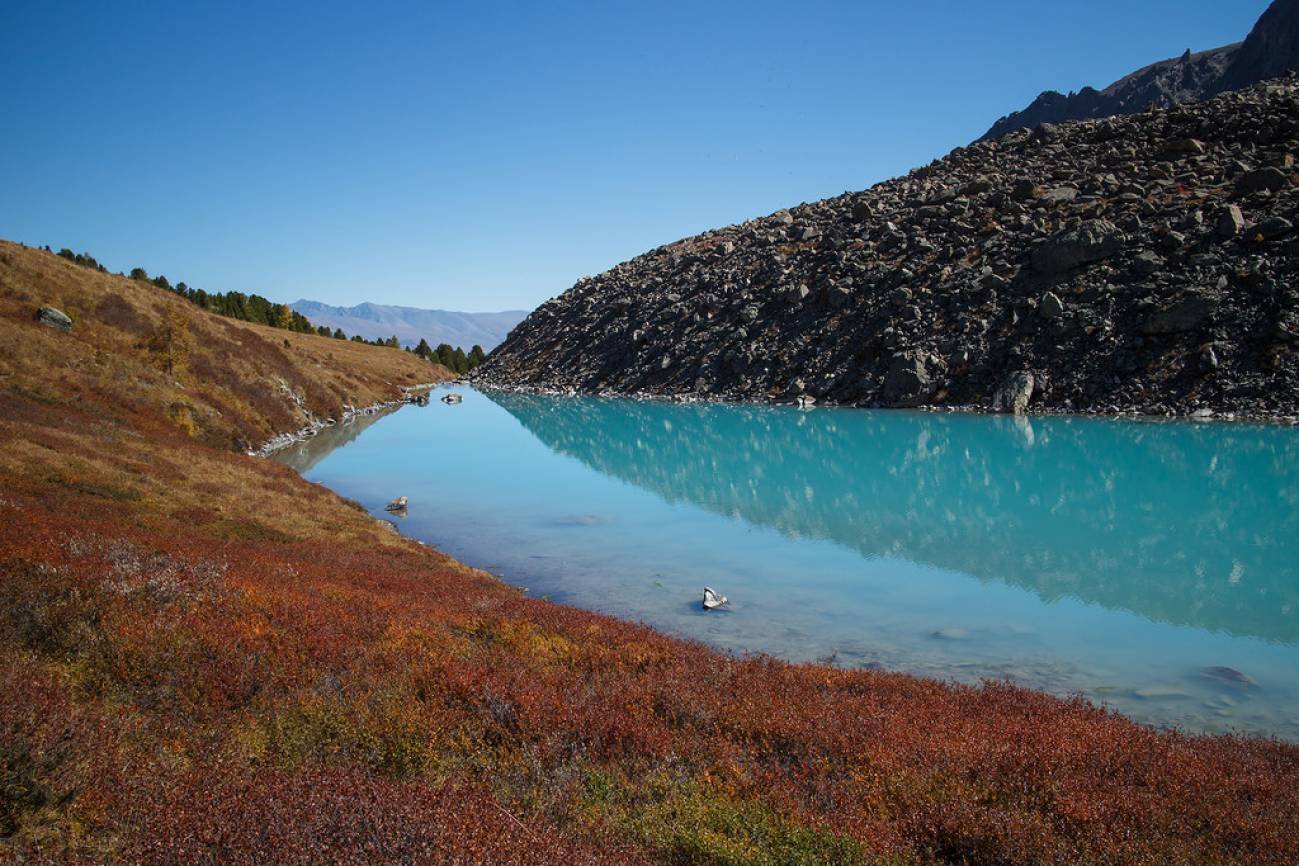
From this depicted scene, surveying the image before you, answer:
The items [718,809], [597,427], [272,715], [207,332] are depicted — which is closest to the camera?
[718,809]

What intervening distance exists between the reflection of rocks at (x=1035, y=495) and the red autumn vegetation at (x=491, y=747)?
43.0ft

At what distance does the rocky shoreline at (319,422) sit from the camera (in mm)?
49534

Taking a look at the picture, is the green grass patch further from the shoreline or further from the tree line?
the tree line

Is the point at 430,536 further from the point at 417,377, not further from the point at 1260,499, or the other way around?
the point at 417,377

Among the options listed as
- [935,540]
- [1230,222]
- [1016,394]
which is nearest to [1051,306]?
[1016,394]

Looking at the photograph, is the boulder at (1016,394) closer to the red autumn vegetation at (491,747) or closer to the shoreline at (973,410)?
the shoreline at (973,410)

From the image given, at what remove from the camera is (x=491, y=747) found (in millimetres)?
7871

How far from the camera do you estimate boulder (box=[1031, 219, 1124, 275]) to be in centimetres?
6762

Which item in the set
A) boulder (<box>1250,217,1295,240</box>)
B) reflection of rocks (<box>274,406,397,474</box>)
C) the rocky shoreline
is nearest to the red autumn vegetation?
the rocky shoreline

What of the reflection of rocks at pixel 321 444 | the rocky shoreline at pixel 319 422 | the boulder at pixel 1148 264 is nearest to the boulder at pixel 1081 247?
the boulder at pixel 1148 264

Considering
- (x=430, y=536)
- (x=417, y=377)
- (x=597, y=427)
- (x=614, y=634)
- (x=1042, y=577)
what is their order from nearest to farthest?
(x=614, y=634) → (x=1042, y=577) → (x=430, y=536) → (x=597, y=427) → (x=417, y=377)

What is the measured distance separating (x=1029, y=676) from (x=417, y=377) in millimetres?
123279

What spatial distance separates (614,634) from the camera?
47.2ft

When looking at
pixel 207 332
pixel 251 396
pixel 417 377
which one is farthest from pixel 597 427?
pixel 417 377
